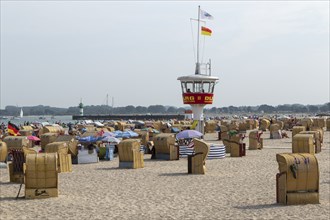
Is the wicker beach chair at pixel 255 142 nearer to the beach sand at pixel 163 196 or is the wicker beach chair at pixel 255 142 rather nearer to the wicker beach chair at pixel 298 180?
the beach sand at pixel 163 196

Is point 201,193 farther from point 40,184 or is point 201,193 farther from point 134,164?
point 134,164

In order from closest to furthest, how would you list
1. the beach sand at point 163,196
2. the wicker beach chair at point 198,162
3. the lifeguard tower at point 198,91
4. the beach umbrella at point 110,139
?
the beach sand at point 163,196 < the wicker beach chair at point 198,162 < the beach umbrella at point 110,139 < the lifeguard tower at point 198,91

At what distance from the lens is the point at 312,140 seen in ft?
78.7

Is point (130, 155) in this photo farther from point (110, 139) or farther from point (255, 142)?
point (255, 142)

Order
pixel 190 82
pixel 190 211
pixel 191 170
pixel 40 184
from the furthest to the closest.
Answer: pixel 190 82 < pixel 191 170 < pixel 40 184 < pixel 190 211

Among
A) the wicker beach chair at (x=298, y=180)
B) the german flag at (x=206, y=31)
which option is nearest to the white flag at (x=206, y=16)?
the german flag at (x=206, y=31)

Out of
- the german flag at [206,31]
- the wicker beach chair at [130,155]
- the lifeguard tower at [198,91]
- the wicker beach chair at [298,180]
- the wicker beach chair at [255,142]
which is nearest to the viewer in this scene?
the wicker beach chair at [298,180]

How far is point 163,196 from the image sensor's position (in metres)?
13.1

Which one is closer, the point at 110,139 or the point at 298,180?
the point at 298,180

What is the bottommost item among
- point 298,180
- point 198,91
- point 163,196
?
point 163,196

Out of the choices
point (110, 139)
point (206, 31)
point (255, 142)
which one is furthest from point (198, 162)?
point (206, 31)

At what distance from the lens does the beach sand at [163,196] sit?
427 inches

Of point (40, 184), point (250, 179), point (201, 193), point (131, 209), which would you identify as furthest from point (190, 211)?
point (250, 179)

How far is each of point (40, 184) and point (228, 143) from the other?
14.3 metres
